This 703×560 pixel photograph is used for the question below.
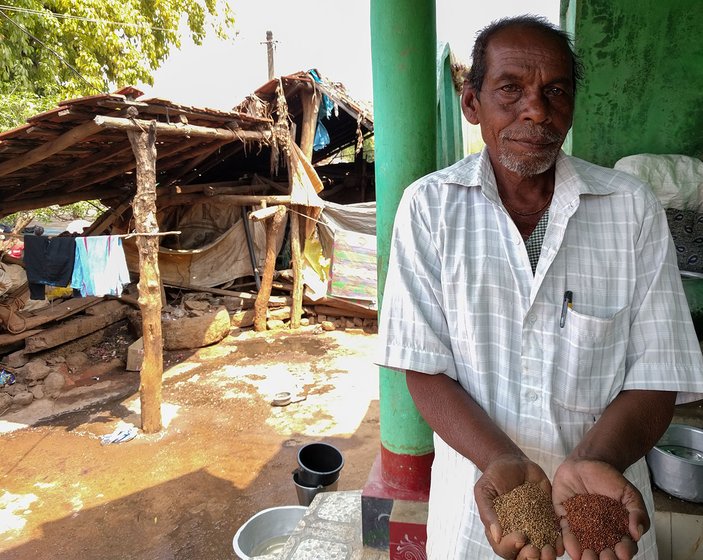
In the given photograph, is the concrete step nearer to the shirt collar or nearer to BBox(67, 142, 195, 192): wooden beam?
the shirt collar

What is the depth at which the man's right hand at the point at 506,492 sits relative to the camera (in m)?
1.04

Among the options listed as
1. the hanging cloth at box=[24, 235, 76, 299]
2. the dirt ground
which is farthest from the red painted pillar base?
the hanging cloth at box=[24, 235, 76, 299]

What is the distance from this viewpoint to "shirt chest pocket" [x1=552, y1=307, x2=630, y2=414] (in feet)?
3.75

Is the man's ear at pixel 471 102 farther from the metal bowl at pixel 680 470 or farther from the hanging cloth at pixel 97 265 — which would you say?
the hanging cloth at pixel 97 265

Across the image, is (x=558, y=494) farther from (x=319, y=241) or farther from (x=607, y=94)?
(x=319, y=241)

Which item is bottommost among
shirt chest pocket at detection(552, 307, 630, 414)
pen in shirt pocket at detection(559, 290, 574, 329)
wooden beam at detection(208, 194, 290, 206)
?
wooden beam at detection(208, 194, 290, 206)

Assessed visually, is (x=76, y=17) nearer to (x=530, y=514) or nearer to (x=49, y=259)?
(x=49, y=259)

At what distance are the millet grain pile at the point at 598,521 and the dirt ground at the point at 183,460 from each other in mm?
3442

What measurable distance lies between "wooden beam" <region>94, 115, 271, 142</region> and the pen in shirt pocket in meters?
5.17

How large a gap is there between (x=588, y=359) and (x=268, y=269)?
8.38m

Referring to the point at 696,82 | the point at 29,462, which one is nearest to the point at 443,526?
the point at 696,82

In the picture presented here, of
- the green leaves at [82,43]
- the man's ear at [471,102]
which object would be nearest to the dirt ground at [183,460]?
the man's ear at [471,102]

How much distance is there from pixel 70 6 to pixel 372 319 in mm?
8108

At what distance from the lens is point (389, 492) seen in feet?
7.09
